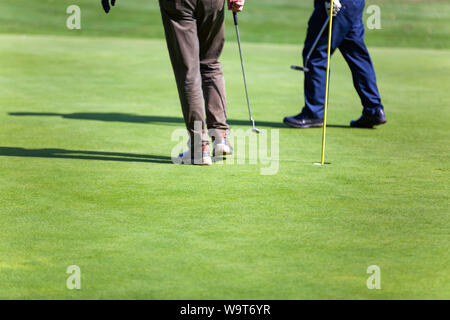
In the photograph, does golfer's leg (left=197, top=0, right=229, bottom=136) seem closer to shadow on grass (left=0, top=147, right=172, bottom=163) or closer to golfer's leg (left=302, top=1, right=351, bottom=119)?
shadow on grass (left=0, top=147, right=172, bottom=163)

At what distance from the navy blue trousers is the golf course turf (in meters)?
0.30

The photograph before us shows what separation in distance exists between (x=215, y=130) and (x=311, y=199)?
1.67m

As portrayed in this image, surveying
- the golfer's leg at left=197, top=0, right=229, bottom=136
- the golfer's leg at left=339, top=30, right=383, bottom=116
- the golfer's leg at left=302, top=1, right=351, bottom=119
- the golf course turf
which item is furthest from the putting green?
the golfer's leg at left=197, top=0, right=229, bottom=136

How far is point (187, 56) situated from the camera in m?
6.35

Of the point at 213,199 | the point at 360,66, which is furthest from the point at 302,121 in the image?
the point at 213,199

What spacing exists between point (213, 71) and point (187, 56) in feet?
1.44

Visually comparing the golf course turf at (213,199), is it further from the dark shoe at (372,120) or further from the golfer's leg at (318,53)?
the golfer's leg at (318,53)

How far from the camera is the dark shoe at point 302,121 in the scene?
320 inches

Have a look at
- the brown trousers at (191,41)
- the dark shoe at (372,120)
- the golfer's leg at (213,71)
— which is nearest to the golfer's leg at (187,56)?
the brown trousers at (191,41)

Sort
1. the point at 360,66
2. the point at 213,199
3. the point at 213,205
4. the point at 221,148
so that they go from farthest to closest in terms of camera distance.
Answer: the point at 360,66
the point at 221,148
the point at 213,199
the point at 213,205

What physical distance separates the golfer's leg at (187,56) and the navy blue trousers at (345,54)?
1951mm

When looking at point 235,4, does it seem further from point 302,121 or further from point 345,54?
point 345,54

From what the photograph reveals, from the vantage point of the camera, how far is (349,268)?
3.96 metres

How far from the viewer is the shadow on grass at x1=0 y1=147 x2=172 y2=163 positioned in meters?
6.58
